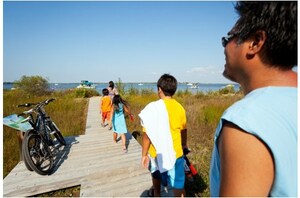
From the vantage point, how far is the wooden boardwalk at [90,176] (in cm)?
359

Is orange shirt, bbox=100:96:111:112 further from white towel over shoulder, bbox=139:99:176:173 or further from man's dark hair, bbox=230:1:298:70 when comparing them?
man's dark hair, bbox=230:1:298:70

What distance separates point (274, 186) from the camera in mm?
669

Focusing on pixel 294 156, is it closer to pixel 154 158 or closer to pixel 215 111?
pixel 154 158

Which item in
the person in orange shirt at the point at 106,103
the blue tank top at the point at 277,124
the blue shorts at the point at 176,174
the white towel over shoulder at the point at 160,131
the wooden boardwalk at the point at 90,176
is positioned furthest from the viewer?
the person in orange shirt at the point at 106,103

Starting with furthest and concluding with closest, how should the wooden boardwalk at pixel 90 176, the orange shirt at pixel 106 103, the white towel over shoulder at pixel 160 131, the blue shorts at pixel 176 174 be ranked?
1. the orange shirt at pixel 106 103
2. the wooden boardwalk at pixel 90 176
3. the blue shorts at pixel 176 174
4. the white towel over shoulder at pixel 160 131

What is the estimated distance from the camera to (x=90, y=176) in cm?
400

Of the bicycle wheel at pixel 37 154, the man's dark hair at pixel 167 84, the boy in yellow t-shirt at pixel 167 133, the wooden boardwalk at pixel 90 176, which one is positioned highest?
the man's dark hair at pixel 167 84

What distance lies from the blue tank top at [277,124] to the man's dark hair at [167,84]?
2.15 meters

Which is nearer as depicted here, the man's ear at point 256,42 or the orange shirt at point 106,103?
the man's ear at point 256,42

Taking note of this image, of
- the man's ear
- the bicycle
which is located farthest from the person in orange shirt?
the man's ear

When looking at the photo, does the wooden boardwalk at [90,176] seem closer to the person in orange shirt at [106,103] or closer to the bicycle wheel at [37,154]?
the bicycle wheel at [37,154]

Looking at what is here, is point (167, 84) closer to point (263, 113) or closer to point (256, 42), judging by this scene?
point (256, 42)

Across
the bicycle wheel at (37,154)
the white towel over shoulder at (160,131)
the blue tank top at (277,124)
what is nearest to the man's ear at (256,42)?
the blue tank top at (277,124)

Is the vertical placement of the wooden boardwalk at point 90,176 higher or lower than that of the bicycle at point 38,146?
lower
